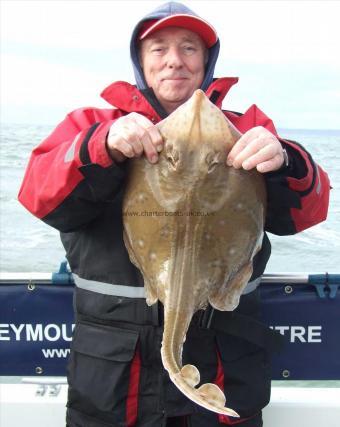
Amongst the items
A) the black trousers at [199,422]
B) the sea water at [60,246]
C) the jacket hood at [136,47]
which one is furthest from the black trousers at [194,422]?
the sea water at [60,246]

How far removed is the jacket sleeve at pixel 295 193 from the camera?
192cm

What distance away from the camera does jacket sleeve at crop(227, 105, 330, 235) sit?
75.5 inches

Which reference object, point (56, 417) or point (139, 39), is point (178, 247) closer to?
point (139, 39)

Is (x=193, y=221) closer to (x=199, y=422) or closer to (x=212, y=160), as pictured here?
(x=212, y=160)

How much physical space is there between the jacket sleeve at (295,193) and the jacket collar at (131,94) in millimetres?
202

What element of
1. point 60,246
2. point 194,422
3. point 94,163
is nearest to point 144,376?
point 194,422

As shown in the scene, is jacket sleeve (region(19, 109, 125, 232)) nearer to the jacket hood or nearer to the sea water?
the jacket hood

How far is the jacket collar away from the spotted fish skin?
1.68 ft

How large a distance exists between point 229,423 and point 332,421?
1.13 meters

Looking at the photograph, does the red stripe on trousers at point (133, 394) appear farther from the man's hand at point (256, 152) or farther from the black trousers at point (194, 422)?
the man's hand at point (256, 152)

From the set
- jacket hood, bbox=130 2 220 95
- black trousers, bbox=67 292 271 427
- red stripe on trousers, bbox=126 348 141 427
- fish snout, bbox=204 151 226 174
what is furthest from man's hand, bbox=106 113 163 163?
red stripe on trousers, bbox=126 348 141 427

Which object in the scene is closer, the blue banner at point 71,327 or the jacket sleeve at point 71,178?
the jacket sleeve at point 71,178

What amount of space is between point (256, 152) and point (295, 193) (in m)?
0.35

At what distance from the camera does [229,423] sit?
7.55 feet
